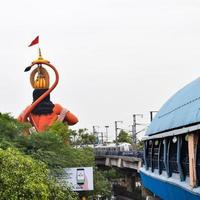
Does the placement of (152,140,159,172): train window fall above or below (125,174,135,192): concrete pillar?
above

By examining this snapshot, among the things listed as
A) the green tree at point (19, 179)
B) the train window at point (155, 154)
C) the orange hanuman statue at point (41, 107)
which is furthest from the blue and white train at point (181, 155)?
the orange hanuman statue at point (41, 107)

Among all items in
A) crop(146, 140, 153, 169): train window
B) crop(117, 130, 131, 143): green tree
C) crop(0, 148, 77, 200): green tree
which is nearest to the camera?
crop(0, 148, 77, 200): green tree

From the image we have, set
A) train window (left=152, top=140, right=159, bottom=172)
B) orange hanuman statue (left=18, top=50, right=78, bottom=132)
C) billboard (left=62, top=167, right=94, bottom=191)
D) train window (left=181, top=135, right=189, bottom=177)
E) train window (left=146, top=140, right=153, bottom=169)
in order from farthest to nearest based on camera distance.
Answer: orange hanuman statue (left=18, top=50, right=78, bottom=132)
billboard (left=62, top=167, right=94, bottom=191)
train window (left=146, top=140, right=153, bottom=169)
train window (left=152, top=140, right=159, bottom=172)
train window (left=181, top=135, right=189, bottom=177)

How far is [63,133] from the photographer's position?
60.8 metres

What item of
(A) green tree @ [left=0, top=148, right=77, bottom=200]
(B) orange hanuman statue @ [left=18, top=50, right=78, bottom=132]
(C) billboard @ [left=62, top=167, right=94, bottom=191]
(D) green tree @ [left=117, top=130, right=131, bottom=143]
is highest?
(B) orange hanuman statue @ [left=18, top=50, right=78, bottom=132]

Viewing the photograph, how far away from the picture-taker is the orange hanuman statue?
82.9m

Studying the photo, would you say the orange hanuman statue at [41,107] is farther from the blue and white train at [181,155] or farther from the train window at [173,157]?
the train window at [173,157]

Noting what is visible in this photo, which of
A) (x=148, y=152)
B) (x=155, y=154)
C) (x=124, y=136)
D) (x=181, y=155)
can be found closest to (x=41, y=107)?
(x=124, y=136)

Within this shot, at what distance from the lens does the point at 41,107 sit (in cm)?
8425

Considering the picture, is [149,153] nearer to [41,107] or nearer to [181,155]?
[181,155]

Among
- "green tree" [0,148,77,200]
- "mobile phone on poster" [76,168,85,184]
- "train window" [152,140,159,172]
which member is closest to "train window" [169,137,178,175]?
"green tree" [0,148,77,200]

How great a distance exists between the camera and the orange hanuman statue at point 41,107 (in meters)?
82.9

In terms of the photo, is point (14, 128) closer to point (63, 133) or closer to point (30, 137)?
point (30, 137)

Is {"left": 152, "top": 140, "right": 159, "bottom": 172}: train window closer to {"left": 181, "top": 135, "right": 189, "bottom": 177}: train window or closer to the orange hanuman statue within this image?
{"left": 181, "top": 135, "right": 189, "bottom": 177}: train window
